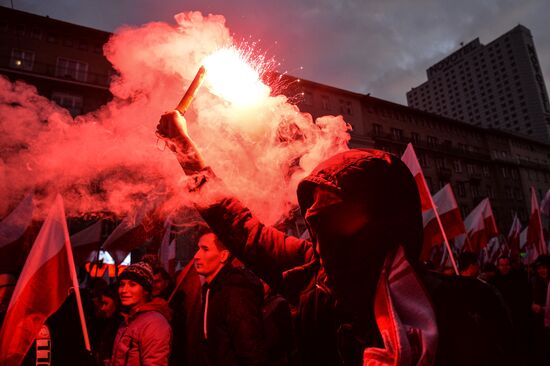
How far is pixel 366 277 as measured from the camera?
127 centimetres

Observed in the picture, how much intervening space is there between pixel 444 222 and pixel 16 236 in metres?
7.94

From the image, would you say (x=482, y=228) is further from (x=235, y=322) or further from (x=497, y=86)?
(x=497, y=86)

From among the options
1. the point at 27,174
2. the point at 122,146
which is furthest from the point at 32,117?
the point at 122,146

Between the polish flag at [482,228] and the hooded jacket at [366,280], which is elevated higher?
the polish flag at [482,228]

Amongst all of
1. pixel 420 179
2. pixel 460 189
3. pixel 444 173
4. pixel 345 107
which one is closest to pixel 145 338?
pixel 420 179

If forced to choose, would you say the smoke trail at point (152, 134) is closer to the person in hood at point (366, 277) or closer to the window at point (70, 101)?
the person in hood at point (366, 277)

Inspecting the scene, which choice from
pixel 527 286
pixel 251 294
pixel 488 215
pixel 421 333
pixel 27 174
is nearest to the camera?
pixel 421 333

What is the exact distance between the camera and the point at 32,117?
3900 mm

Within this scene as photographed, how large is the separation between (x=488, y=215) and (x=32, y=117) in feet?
36.7

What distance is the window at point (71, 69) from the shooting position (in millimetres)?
26641

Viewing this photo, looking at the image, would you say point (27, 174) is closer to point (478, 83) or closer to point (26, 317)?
point (26, 317)

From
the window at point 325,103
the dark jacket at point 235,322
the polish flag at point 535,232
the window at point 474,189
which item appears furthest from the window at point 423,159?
the dark jacket at point 235,322

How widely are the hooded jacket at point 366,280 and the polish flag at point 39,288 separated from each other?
9.16ft

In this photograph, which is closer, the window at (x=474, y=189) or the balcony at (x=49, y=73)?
the balcony at (x=49, y=73)
